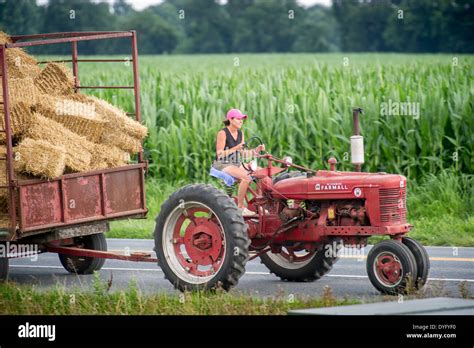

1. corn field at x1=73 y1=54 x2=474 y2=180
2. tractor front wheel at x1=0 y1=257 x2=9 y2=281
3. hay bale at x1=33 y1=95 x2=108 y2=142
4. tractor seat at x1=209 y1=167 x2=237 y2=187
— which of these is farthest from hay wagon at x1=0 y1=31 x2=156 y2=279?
corn field at x1=73 y1=54 x2=474 y2=180

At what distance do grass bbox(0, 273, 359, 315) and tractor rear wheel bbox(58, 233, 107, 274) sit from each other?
7.29 ft

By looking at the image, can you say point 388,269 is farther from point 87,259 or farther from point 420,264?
point 87,259

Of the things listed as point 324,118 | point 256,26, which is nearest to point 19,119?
point 324,118

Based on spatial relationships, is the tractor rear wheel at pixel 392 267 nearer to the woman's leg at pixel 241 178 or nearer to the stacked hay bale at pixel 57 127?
the woman's leg at pixel 241 178

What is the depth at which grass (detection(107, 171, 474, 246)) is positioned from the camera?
15281 millimetres

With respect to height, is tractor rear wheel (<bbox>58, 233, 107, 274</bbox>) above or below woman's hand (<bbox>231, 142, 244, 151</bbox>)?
below

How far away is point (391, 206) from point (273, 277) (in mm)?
2378

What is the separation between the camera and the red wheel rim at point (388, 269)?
34.8 feet

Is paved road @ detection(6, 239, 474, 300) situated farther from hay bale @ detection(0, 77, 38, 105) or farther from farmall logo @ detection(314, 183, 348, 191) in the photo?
hay bale @ detection(0, 77, 38, 105)

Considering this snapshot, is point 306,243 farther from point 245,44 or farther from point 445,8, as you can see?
point 245,44

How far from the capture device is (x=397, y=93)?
64.3 ft

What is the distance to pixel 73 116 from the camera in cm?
1252

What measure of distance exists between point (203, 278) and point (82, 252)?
6.07 ft

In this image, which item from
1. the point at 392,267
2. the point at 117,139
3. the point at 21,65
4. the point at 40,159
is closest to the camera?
the point at 392,267
